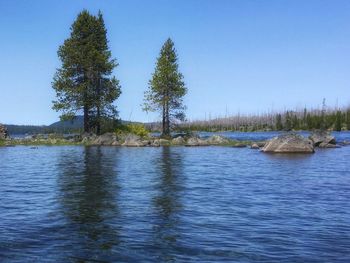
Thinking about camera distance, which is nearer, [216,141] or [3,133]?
[216,141]

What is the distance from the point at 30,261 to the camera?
10.7m

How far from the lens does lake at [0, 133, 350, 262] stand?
1158cm

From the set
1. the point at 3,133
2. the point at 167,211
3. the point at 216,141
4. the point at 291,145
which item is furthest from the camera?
the point at 3,133

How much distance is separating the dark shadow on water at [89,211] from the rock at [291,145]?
24.5m

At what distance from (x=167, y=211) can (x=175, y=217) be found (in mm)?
1128

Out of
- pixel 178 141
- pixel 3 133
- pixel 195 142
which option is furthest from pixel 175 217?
pixel 3 133

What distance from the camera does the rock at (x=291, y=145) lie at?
49094 millimetres

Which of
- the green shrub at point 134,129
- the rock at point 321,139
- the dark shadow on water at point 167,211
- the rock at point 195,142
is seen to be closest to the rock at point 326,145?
the rock at point 321,139

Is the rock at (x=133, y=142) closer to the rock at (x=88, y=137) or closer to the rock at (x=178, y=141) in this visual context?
the rock at (x=178, y=141)

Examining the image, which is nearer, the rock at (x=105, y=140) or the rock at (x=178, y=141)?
the rock at (x=105, y=140)

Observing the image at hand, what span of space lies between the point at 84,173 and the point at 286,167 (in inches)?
591

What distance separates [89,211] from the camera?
17.2 meters

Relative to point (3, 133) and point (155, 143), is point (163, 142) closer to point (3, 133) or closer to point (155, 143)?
point (155, 143)

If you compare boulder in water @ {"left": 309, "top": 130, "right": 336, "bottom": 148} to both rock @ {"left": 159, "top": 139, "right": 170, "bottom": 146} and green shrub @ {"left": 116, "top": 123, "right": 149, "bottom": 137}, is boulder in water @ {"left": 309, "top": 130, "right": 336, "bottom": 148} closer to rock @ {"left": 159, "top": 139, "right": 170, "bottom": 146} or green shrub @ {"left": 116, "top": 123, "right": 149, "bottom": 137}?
rock @ {"left": 159, "top": 139, "right": 170, "bottom": 146}
